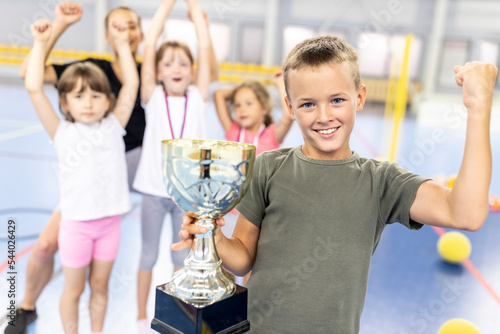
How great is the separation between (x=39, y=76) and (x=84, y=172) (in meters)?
0.47

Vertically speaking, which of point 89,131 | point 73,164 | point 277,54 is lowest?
point 73,164

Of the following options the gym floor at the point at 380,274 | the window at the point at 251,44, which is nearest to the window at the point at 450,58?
the window at the point at 251,44

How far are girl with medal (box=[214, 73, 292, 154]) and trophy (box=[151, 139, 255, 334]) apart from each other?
147cm

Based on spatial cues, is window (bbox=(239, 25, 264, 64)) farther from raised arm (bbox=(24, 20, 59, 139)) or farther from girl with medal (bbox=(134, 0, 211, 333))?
raised arm (bbox=(24, 20, 59, 139))

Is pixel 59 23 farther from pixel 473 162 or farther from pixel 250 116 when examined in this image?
pixel 473 162

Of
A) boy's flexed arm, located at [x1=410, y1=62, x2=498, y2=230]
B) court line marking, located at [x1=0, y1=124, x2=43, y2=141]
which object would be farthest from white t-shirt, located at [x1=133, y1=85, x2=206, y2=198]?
court line marking, located at [x1=0, y1=124, x2=43, y2=141]

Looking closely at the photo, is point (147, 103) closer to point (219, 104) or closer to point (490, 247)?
point (219, 104)

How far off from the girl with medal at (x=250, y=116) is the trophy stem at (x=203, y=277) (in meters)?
1.47

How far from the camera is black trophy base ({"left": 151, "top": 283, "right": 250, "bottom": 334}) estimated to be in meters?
0.77

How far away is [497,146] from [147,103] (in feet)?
27.9

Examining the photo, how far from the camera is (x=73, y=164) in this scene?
195 centimetres

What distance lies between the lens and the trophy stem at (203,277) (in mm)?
800

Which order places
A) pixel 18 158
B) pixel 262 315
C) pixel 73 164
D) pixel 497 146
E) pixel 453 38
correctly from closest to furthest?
pixel 262 315 → pixel 73 164 → pixel 18 158 → pixel 497 146 → pixel 453 38

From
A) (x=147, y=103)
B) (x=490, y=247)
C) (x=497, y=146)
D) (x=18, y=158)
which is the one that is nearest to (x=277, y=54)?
(x=497, y=146)
